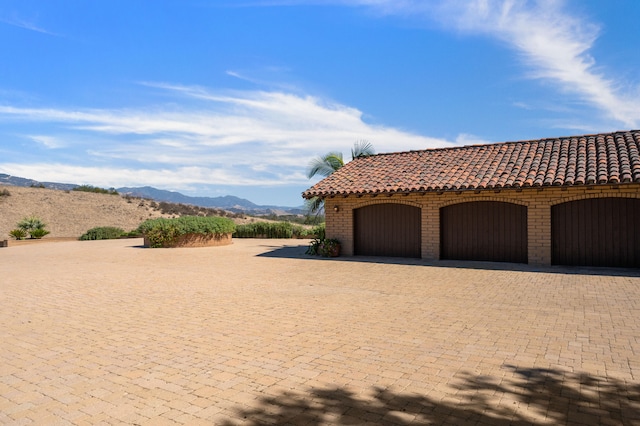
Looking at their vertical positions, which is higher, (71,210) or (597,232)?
(71,210)

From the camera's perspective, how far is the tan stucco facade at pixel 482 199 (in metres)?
13.9

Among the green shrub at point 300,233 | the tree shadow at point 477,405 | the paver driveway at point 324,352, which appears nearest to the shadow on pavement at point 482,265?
the paver driveway at point 324,352

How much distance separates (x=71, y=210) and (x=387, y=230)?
45.4 m

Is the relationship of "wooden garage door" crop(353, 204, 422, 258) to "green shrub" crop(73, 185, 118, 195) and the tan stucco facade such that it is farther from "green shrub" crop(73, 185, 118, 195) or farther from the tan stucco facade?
"green shrub" crop(73, 185, 118, 195)

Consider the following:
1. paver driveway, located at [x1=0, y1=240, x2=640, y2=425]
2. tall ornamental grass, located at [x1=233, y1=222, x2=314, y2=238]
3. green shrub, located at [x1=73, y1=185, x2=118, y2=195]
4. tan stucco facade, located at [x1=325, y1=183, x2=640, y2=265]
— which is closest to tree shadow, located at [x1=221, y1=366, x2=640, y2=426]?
paver driveway, located at [x1=0, y1=240, x2=640, y2=425]

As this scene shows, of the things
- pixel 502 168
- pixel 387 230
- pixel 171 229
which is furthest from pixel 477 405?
pixel 171 229

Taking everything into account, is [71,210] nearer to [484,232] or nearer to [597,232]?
[484,232]

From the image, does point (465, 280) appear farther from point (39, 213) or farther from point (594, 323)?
point (39, 213)

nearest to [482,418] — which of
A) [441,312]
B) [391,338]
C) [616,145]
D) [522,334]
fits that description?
[391,338]

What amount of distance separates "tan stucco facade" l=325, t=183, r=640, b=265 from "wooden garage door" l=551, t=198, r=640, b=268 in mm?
365

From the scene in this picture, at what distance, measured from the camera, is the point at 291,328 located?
278 inches

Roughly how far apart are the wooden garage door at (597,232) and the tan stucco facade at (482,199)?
365 millimetres

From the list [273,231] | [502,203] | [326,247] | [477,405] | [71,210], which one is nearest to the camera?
[477,405]

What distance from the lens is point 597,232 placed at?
14.0 metres
